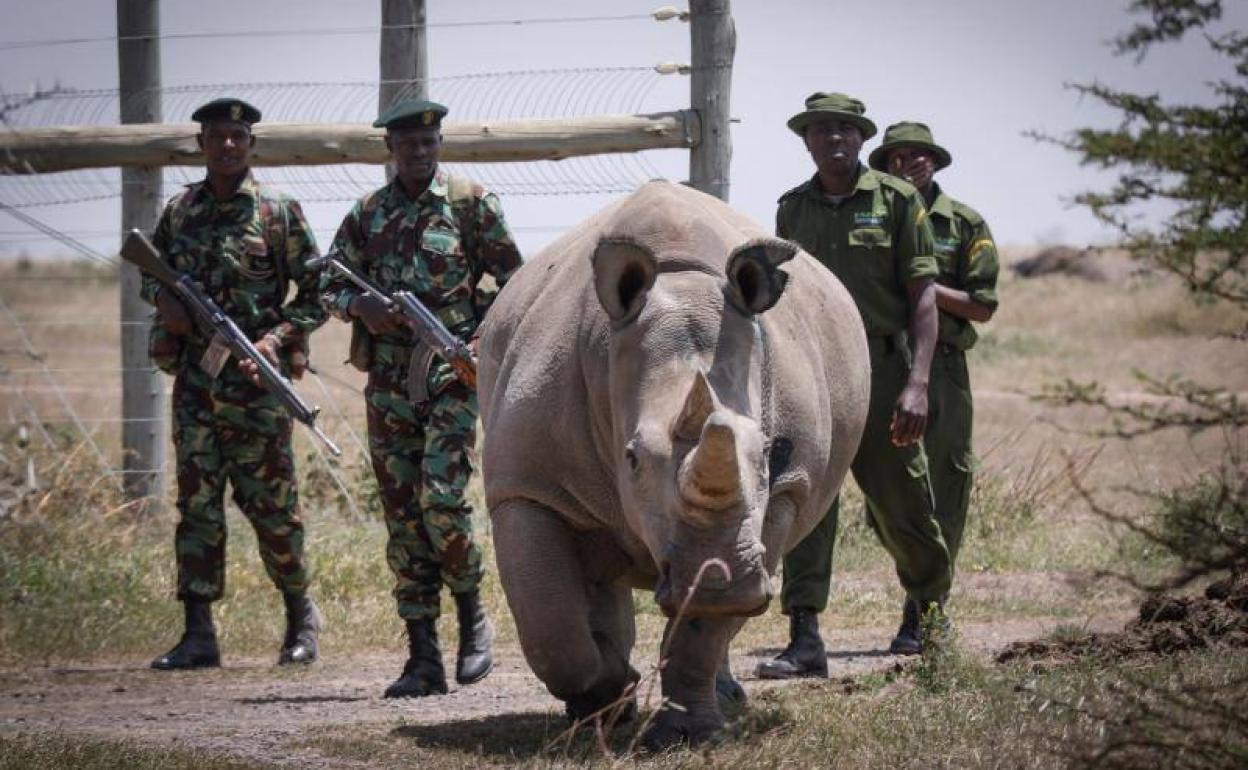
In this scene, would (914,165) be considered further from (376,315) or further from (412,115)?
(376,315)

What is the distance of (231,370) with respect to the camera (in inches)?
351

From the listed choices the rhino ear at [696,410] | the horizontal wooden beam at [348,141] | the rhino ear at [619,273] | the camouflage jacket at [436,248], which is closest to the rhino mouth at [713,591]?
the rhino ear at [696,410]

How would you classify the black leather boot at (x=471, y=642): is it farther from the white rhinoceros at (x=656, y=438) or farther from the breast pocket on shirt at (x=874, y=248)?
Answer: the breast pocket on shirt at (x=874, y=248)

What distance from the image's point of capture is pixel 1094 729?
623 centimetres

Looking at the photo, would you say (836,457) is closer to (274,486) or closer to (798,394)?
(798,394)

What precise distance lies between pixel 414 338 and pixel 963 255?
9.38ft

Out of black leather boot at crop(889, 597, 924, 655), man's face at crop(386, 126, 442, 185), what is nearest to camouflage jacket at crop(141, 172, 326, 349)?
man's face at crop(386, 126, 442, 185)

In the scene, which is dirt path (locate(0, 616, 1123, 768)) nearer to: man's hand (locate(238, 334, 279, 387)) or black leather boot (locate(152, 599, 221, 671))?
black leather boot (locate(152, 599, 221, 671))

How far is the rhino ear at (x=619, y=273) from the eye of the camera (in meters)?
6.21

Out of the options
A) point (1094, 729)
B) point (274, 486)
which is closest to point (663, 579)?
point (1094, 729)

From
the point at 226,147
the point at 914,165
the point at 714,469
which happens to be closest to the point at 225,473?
the point at 226,147

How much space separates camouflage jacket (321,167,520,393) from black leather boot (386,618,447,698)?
49.8 inches

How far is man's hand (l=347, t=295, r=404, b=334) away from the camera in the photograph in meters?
8.23

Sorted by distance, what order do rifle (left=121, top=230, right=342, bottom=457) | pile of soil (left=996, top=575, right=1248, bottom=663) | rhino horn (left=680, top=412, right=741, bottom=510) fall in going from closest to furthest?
1. rhino horn (left=680, top=412, right=741, bottom=510)
2. pile of soil (left=996, top=575, right=1248, bottom=663)
3. rifle (left=121, top=230, right=342, bottom=457)
